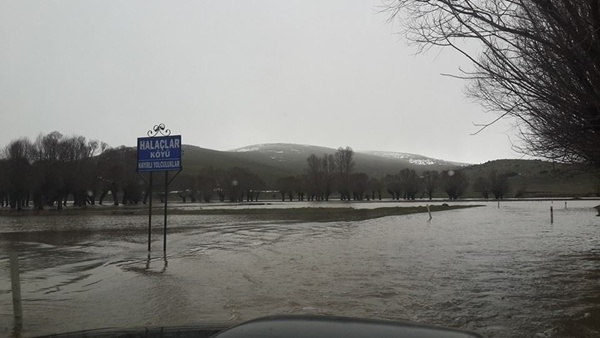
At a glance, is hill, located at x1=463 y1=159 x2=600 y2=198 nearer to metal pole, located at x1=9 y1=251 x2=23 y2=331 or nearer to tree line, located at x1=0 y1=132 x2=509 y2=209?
tree line, located at x1=0 y1=132 x2=509 y2=209

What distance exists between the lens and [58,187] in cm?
8606

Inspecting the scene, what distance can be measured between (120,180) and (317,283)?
324ft

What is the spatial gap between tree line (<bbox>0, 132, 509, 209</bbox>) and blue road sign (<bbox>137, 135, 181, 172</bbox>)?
25.5 meters

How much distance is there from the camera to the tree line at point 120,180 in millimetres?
86625

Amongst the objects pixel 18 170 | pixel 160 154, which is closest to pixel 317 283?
pixel 160 154

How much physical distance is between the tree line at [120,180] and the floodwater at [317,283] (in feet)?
85.7

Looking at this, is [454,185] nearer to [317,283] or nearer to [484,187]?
[484,187]

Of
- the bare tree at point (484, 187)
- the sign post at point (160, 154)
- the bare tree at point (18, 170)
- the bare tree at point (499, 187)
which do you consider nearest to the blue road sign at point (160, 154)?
the sign post at point (160, 154)

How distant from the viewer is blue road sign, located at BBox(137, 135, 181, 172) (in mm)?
17031

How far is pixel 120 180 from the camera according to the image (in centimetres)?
10400

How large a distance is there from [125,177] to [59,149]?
47.7 ft

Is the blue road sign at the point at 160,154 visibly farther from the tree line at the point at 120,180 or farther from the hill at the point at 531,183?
the hill at the point at 531,183

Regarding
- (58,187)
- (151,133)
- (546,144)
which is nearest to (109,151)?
(58,187)

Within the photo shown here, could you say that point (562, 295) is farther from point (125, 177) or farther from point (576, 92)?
point (125, 177)
